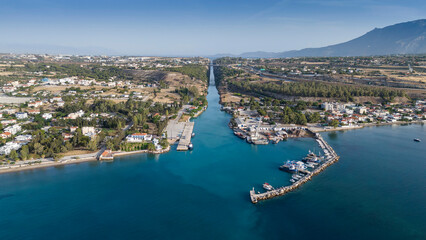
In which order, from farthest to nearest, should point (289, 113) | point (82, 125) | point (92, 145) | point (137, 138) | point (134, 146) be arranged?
point (289, 113) → point (82, 125) → point (137, 138) → point (134, 146) → point (92, 145)

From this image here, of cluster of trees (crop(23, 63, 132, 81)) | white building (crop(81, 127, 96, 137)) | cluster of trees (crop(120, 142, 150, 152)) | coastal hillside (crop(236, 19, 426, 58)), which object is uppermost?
coastal hillside (crop(236, 19, 426, 58))

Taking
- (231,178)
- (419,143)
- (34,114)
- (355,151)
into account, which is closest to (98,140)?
(231,178)

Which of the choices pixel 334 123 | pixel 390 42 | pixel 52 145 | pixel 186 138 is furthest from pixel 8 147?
pixel 390 42

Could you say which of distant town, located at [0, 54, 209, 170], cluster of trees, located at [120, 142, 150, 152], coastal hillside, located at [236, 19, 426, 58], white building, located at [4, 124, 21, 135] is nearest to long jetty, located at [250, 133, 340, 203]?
distant town, located at [0, 54, 209, 170]

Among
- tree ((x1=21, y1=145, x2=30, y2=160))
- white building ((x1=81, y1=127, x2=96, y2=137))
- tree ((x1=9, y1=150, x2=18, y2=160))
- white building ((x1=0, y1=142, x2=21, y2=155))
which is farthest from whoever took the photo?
white building ((x1=81, y1=127, x2=96, y2=137))

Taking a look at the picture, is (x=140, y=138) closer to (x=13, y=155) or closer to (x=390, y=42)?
(x=13, y=155)

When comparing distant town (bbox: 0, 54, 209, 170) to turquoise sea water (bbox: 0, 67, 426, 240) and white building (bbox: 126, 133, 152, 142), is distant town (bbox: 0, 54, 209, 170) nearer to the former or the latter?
white building (bbox: 126, 133, 152, 142)
